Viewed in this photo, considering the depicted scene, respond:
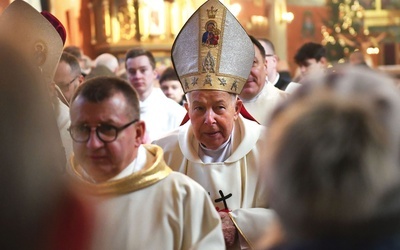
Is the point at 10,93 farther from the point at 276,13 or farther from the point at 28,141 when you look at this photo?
the point at 276,13

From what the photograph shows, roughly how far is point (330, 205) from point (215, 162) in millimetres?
3412

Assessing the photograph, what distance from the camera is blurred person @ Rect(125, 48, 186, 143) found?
28.5ft

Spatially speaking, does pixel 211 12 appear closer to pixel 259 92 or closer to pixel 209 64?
pixel 209 64

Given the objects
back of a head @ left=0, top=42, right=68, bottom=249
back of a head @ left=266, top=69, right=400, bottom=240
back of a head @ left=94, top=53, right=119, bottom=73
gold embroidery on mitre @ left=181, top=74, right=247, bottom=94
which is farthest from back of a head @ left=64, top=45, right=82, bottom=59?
back of a head @ left=266, top=69, right=400, bottom=240

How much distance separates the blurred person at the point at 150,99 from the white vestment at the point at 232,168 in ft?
10.5

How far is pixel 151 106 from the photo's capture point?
884 centimetres

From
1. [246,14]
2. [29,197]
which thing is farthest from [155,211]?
[246,14]

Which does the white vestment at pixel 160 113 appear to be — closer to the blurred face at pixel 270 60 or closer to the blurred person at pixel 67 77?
the blurred face at pixel 270 60

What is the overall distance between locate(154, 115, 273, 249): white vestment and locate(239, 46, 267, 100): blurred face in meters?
1.80

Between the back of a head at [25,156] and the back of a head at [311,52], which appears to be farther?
the back of a head at [311,52]

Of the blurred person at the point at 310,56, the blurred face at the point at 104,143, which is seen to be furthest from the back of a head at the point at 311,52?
the blurred face at the point at 104,143

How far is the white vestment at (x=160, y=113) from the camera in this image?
28.3ft

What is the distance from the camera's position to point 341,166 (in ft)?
5.81

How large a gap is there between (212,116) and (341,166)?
10.6 feet
